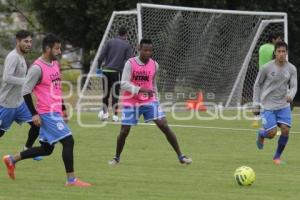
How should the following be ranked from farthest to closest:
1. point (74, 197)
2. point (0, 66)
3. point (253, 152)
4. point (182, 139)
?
point (0, 66) → point (182, 139) → point (253, 152) → point (74, 197)

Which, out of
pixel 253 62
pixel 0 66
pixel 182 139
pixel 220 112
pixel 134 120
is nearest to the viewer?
pixel 134 120

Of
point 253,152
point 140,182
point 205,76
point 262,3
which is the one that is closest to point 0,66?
point 262,3

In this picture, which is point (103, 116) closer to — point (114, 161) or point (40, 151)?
point (114, 161)

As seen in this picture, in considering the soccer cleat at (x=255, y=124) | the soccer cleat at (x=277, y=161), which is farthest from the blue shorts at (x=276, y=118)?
the soccer cleat at (x=255, y=124)

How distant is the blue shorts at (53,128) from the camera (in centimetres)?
998

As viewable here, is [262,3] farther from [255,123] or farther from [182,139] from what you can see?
[182,139]

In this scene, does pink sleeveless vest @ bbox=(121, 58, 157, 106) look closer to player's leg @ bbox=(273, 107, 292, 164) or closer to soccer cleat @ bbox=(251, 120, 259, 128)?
player's leg @ bbox=(273, 107, 292, 164)

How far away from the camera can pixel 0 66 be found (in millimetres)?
36719

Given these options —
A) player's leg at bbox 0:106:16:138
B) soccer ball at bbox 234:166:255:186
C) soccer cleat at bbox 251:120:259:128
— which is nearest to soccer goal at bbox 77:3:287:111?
soccer cleat at bbox 251:120:259:128

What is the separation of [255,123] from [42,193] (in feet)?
34.1

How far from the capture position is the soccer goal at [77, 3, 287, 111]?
2281 cm

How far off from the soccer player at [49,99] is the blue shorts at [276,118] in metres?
3.69

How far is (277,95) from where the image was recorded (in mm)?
12602

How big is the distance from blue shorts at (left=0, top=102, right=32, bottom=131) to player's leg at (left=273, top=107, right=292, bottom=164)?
3753 millimetres
